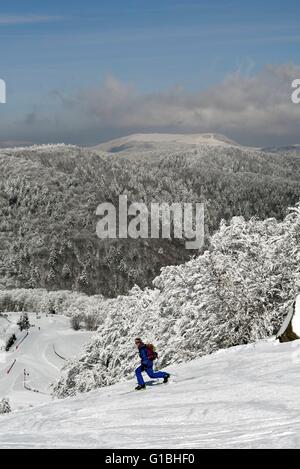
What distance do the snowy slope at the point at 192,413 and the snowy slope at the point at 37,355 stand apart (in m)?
59.7

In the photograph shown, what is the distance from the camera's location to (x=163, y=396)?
48.9 feet

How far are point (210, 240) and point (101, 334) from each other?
15195mm

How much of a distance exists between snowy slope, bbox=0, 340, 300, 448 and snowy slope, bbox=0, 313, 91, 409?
59.7 m

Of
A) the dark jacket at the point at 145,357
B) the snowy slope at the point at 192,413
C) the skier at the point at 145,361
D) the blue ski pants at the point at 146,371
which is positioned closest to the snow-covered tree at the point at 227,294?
the snowy slope at the point at 192,413

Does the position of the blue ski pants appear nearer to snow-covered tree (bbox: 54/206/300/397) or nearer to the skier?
the skier

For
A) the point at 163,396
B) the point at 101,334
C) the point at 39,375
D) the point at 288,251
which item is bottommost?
the point at 39,375

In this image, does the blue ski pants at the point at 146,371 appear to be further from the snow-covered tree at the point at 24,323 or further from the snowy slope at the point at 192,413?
the snow-covered tree at the point at 24,323

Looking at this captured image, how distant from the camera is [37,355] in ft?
384

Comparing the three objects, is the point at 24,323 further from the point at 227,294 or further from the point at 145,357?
the point at 145,357

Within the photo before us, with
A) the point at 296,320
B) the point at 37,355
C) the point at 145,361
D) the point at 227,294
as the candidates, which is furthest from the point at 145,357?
the point at 37,355

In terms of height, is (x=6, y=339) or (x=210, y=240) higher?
(x=210, y=240)

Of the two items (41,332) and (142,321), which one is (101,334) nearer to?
(142,321)

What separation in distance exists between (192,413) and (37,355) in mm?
108681
